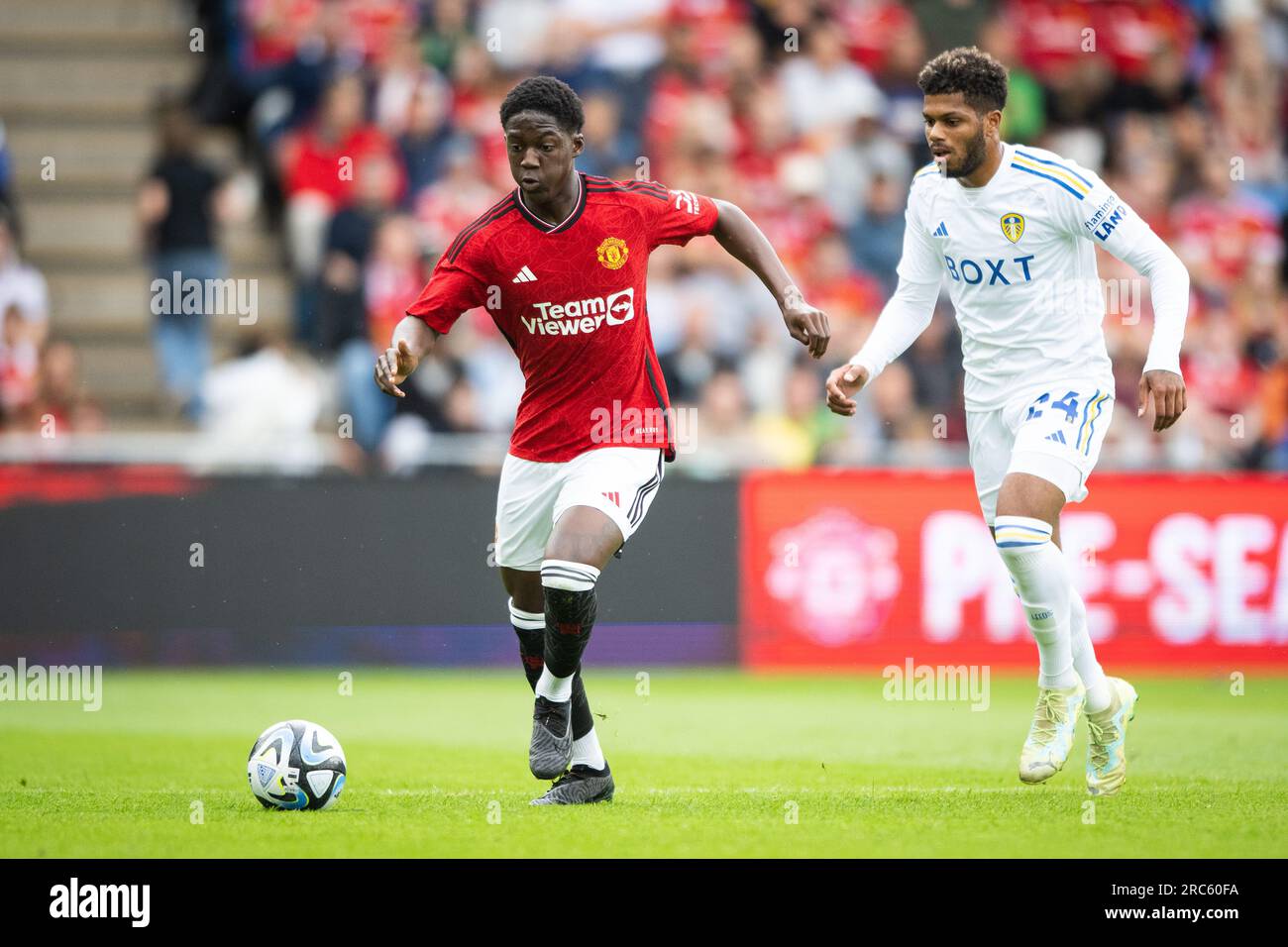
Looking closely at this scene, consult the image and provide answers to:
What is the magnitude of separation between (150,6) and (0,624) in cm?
872

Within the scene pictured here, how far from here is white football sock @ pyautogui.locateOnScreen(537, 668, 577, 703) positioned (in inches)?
284

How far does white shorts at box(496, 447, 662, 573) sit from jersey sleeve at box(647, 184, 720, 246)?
903 mm

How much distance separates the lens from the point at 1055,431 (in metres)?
7.27

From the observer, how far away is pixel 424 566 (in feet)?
43.4

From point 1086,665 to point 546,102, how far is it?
313cm

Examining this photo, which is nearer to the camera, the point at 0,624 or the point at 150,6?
the point at 0,624

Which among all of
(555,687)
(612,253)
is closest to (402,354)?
(612,253)

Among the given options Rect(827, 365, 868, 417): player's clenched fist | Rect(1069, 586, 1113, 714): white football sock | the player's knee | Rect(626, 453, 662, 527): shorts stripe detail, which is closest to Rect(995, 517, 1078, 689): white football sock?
Rect(1069, 586, 1113, 714): white football sock

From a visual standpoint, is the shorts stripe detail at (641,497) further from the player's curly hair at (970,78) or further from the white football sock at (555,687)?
the player's curly hair at (970,78)

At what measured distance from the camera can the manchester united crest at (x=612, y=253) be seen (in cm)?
734

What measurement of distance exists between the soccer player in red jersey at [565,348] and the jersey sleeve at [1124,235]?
1.09 meters

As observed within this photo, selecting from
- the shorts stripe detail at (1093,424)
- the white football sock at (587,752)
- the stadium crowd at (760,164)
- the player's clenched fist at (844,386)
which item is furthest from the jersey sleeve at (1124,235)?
the stadium crowd at (760,164)
